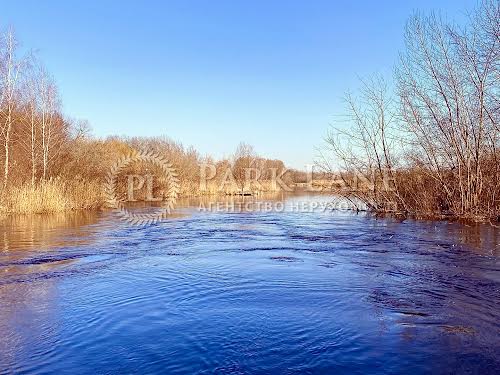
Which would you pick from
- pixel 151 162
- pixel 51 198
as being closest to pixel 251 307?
pixel 51 198

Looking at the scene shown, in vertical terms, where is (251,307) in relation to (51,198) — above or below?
below

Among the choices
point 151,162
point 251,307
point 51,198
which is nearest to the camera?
point 251,307

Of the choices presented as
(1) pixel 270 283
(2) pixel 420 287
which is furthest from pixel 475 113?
(1) pixel 270 283

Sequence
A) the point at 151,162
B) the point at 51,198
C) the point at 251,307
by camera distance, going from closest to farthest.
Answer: the point at 251,307, the point at 51,198, the point at 151,162

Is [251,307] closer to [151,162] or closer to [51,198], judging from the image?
[51,198]

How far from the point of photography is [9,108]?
19109 millimetres

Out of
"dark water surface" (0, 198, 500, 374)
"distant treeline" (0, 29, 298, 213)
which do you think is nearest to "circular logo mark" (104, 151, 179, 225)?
"distant treeline" (0, 29, 298, 213)

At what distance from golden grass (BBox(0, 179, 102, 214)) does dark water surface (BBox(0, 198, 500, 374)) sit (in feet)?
26.7

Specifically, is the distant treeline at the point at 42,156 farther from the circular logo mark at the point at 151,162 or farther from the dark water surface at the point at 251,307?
the dark water surface at the point at 251,307

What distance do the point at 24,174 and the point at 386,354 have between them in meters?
21.4

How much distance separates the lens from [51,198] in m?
18.9

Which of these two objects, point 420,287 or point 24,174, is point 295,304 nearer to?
point 420,287

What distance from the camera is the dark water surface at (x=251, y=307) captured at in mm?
3682

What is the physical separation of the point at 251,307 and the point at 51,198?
16200mm
